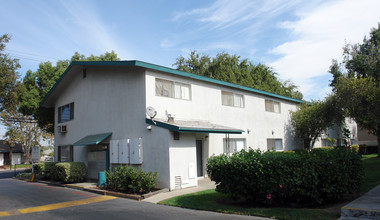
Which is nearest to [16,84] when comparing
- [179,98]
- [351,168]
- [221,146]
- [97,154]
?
[97,154]

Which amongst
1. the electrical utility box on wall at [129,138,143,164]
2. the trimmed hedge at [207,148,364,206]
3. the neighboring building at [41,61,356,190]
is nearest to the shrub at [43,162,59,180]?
the neighboring building at [41,61,356,190]

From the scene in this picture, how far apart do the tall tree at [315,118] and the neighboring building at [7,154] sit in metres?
44.3

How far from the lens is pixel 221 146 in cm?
1628

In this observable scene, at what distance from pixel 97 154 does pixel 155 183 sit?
6.02m

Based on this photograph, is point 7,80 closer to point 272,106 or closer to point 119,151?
point 119,151

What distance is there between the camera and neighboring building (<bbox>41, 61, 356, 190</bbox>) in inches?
489

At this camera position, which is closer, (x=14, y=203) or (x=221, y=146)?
(x=14, y=203)

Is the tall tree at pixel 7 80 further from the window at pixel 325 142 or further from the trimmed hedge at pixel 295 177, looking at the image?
the window at pixel 325 142

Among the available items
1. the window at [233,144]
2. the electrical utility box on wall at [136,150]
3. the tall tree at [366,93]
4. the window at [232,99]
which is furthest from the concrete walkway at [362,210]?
the window at [232,99]

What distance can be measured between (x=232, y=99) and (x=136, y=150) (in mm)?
7339

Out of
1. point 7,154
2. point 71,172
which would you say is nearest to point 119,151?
point 71,172

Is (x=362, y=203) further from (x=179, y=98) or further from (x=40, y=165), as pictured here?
(x=40, y=165)

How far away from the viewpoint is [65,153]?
19594 millimetres

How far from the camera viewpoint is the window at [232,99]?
689 inches
